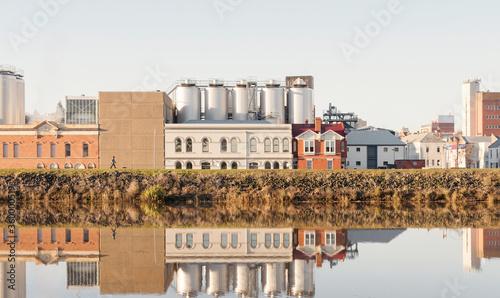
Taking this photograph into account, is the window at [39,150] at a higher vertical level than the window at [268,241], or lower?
higher

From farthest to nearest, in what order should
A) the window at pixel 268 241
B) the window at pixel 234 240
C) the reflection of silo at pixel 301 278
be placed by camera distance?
the window at pixel 234 240
the window at pixel 268 241
the reflection of silo at pixel 301 278

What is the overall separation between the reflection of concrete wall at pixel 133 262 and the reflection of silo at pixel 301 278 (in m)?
4.31

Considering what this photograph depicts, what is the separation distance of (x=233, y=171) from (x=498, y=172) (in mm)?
24444

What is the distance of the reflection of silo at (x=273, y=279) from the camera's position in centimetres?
1762

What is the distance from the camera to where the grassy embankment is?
42000mm

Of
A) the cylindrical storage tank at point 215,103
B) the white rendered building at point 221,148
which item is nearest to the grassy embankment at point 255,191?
the white rendered building at point 221,148

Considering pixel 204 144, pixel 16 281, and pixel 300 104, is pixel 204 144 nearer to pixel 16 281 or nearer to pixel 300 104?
pixel 300 104

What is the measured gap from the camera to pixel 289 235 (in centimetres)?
2795

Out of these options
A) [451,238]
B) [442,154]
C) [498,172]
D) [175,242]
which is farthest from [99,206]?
[442,154]

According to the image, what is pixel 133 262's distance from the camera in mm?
21812

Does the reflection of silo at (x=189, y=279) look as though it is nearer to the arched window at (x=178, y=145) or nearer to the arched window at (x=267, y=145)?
the arched window at (x=178, y=145)

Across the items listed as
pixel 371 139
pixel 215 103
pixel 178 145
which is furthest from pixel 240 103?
pixel 371 139

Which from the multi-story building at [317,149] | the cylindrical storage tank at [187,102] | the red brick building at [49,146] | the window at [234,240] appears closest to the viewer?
the window at [234,240]

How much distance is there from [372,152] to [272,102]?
15.7 m
